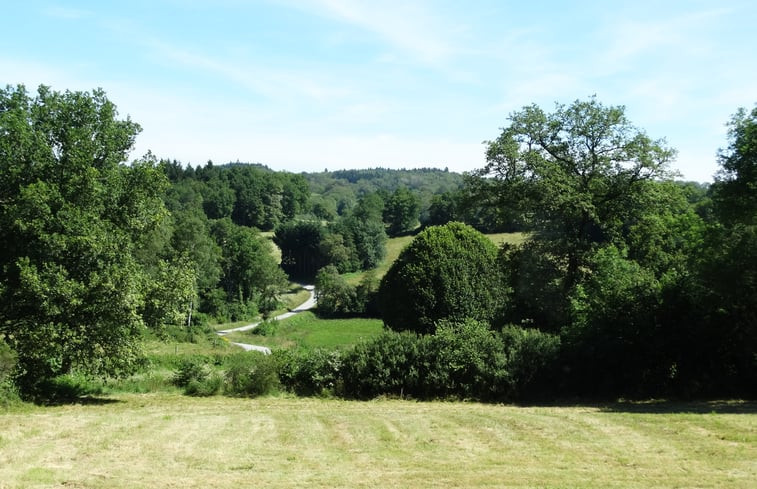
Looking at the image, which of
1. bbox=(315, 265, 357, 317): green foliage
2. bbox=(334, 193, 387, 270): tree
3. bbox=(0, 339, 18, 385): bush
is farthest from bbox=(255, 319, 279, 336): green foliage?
bbox=(0, 339, 18, 385): bush

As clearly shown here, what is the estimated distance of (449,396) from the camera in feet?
63.0

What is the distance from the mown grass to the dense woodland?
2758 cm

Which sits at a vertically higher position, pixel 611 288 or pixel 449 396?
pixel 611 288

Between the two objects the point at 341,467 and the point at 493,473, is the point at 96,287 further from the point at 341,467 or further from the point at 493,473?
the point at 493,473

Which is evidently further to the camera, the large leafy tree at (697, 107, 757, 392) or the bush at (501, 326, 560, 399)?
the bush at (501, 326, 560, 399)

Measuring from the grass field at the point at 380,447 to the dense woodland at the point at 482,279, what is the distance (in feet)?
9.06

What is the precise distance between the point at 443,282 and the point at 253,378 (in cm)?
1067

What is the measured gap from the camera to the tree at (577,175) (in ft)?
89.4

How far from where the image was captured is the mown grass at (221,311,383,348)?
5706cm

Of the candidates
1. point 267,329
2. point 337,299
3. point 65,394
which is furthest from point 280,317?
point 65,394

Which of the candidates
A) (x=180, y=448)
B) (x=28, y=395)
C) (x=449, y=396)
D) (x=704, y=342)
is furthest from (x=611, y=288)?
(x=28, y=395)

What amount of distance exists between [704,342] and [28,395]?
2098 cm

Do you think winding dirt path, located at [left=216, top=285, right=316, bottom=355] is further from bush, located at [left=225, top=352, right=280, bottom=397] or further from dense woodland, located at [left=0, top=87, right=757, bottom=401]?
bush, located at [left=225, top=352, right=280, bottom=397]

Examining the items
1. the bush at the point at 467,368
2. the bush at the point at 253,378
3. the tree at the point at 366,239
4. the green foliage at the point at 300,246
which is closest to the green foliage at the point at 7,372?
the bush at the point at 253,378
